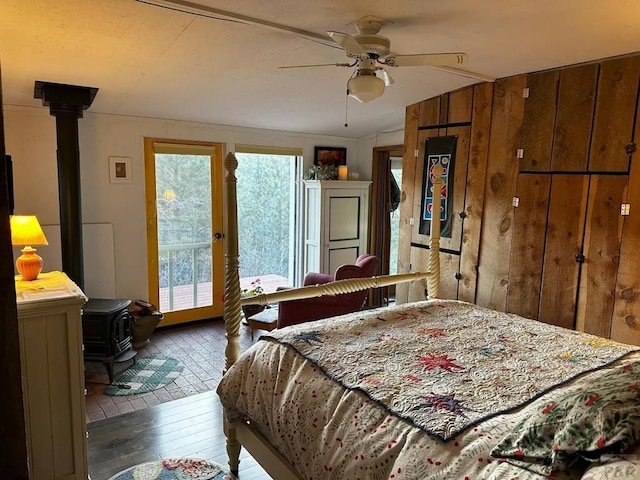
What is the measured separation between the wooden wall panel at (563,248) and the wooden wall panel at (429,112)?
1.28 m

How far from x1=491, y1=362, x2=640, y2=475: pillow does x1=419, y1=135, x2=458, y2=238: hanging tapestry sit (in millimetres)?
2848

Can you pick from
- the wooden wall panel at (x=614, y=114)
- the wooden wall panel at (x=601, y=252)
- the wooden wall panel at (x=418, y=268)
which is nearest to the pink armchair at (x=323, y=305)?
the wooden wall panel at (x=418, y=268)

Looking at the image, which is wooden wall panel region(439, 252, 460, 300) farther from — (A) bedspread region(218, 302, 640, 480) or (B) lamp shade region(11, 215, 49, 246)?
(B) lamp shade region(11, 215, 49, 246)

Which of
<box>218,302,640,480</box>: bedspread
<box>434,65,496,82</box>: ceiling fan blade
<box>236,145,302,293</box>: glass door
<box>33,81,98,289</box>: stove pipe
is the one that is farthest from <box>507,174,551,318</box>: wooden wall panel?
<box>33,81,98,289</box>: stove pipe

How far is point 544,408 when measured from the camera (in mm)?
1310

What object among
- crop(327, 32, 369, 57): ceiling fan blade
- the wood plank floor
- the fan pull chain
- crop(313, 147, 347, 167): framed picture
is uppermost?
the fan pull chain

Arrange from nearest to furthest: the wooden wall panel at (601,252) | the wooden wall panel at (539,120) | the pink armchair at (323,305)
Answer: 1. the wooden wall panel at (601,252)
2. the wooden wall panel at (539,120)
3. the pink armchair at (323,305)

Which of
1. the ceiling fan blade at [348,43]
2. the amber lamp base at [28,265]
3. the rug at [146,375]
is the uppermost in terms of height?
the ceiling fan blade at [348,43]

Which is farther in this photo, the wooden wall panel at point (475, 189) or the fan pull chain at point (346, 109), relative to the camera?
the fan pull chain at point (346, 109)

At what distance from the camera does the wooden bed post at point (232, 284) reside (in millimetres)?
2324

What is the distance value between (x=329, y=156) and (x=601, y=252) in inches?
141

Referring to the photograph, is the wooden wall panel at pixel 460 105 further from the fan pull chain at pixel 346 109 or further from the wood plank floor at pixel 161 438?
the wood plank floor at pixel 161 438

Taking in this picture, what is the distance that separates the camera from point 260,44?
108 inches

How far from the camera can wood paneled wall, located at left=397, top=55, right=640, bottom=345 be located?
290 centimetres
